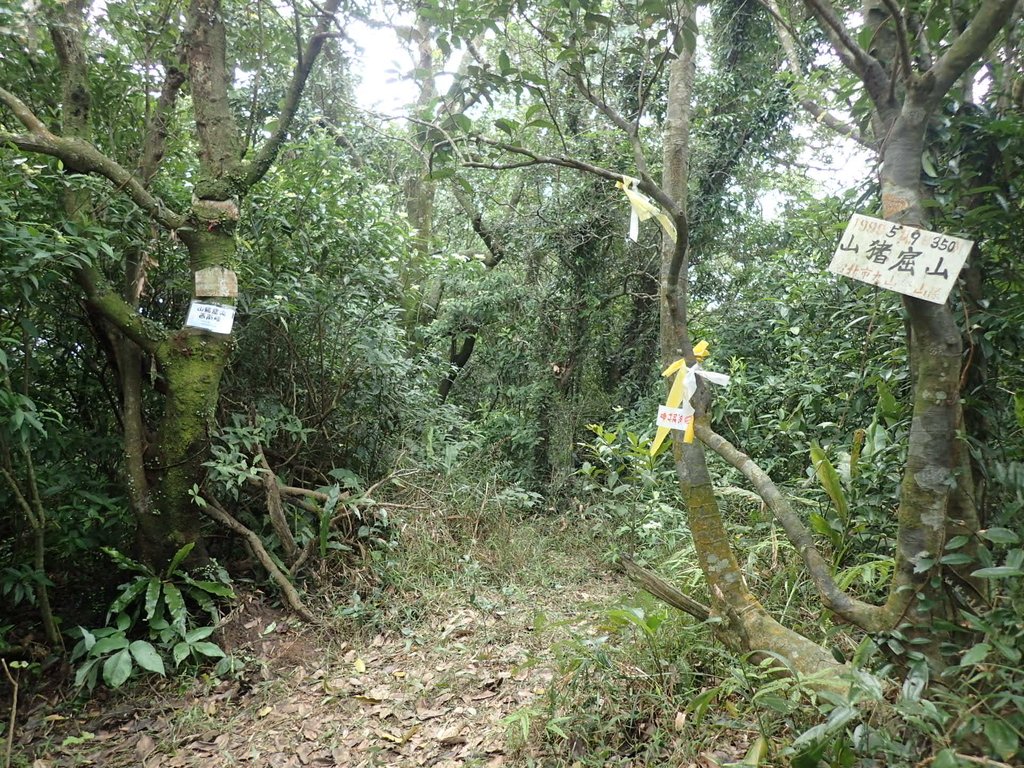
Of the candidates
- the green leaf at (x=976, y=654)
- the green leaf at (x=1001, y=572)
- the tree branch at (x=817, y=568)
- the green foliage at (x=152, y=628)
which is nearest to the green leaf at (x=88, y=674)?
the green foliage at (x=152, y=628)

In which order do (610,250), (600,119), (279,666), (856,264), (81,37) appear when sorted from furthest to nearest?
(600,119) → (610,250) → (81,37) → (279,666) → (856,264)

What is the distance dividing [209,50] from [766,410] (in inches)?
171

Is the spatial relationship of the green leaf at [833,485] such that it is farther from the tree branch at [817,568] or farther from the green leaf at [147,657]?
the green leaf at [147,657]

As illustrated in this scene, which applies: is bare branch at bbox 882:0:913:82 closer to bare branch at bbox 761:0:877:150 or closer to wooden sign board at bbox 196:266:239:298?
wooden sign board at bbox 196:266:239:298

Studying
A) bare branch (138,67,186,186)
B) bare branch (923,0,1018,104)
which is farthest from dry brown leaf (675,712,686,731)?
bare branch (138,67,186,186)

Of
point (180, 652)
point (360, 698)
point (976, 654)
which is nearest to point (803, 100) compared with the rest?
point (976, 654)

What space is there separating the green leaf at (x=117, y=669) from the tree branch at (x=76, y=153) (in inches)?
88.2

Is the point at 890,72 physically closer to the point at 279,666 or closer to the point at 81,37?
the point at 279,666

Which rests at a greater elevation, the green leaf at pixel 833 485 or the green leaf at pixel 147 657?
the green leaf at pixel 833 485

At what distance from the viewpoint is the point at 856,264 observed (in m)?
1.72

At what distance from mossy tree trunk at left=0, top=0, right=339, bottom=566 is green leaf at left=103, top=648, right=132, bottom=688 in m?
0.58

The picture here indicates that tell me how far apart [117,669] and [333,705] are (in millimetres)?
1043

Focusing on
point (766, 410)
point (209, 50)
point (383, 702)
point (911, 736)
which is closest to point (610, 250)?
point (766, 410)

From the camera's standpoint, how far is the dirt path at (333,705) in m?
2.54
